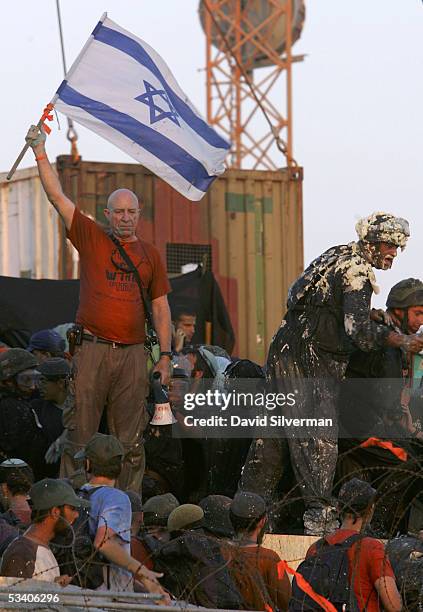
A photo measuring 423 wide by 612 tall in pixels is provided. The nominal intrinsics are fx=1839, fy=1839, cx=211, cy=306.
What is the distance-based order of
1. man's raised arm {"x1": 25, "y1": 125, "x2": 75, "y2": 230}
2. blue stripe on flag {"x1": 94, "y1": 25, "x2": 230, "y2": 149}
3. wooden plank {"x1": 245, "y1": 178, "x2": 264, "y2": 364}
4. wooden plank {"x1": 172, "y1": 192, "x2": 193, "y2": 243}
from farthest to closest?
wooden plank {"x1": 245, "y1": 178, "x2": 264, "y2": 364}, wooden plank {"x1": 172, "y1": 192, "x2": 193, "y2": 243}, blue stripe on flag {"x1": 94, "y1": 25, "x2": 230, "y2": 149}, man's raised arm {"x1": 25, "y1": 125, "x2": 75, "y2": 230}

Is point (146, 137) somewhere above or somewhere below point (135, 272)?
above

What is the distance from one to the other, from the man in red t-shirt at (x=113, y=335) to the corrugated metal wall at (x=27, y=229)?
35.5ft

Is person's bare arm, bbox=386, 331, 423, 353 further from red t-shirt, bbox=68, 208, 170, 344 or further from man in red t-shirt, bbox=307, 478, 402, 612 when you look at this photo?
man in red t-shirt, bbox=307, 478, 402, 612

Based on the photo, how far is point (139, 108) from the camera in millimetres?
11938

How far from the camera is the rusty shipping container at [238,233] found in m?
22.4

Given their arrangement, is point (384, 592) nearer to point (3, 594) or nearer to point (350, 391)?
point (3, 594)

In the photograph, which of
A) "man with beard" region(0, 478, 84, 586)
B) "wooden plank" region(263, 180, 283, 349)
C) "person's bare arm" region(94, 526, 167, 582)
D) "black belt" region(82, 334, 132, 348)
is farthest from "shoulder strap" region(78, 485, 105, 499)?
A: "wooden plank" region(263, 180, 283, 349)

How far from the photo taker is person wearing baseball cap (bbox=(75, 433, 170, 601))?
7.86 meters

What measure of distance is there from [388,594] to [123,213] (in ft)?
11.5

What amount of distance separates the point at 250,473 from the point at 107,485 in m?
2.44

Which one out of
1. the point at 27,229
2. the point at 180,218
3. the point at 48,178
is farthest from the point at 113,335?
the point at 180,218

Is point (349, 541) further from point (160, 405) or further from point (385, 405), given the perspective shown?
point (385, 405)

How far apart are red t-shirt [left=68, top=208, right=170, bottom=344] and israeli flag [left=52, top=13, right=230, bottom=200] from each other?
40.6 inches

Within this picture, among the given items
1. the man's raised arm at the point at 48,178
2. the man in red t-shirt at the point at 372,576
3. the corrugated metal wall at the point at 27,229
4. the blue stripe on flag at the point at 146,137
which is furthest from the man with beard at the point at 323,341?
the corrugated metal wall at the point at 27,229
